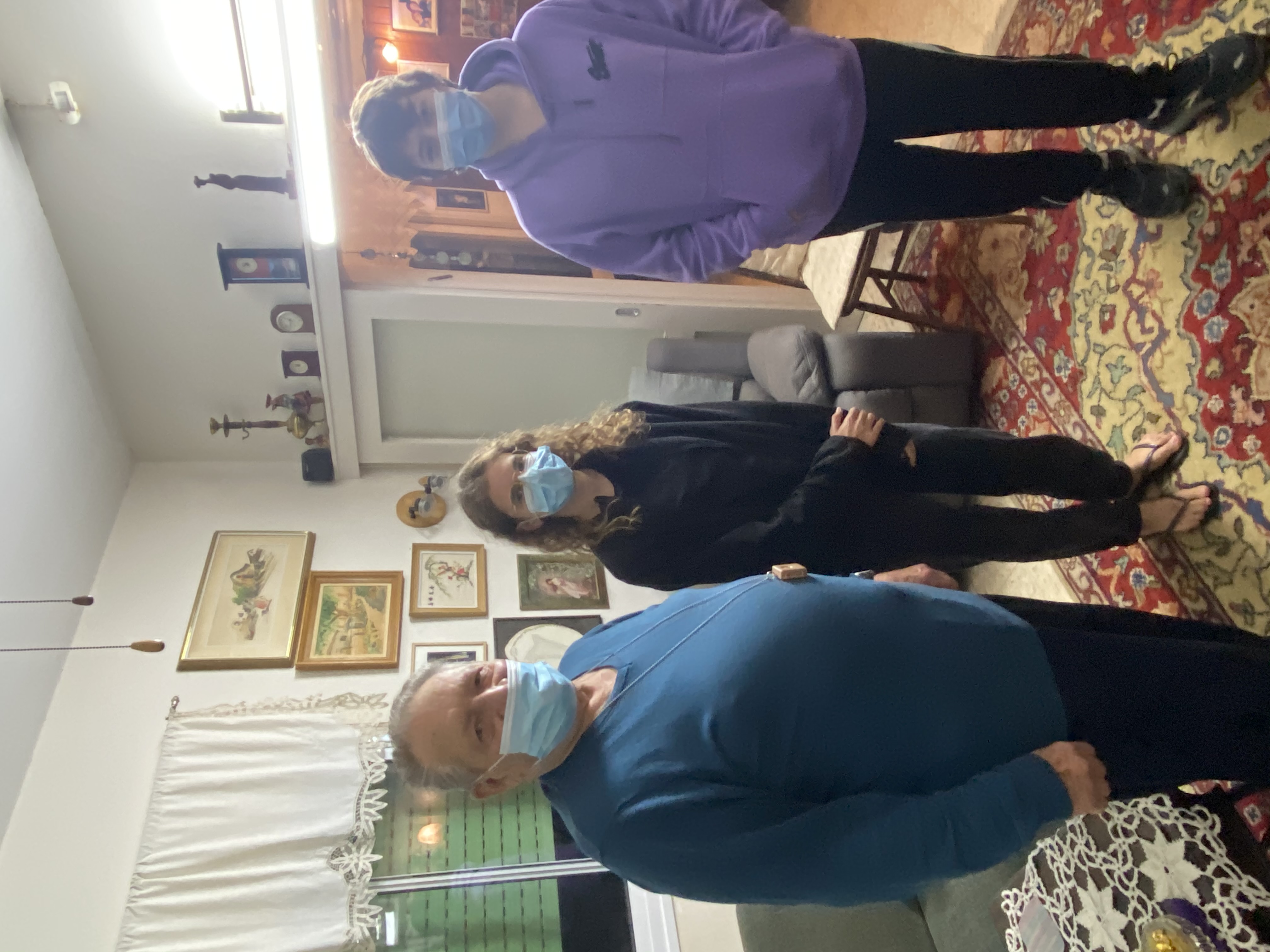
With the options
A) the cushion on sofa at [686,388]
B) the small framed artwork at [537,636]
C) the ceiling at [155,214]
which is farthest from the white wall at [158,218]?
the small framed artwork at [537,636]

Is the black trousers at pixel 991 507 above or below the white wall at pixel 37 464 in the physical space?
below

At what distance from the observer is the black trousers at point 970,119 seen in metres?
1.66

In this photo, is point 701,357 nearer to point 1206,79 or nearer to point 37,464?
point 1206,79

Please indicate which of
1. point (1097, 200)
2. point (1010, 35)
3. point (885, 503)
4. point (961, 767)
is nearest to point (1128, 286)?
point (1097, 200)

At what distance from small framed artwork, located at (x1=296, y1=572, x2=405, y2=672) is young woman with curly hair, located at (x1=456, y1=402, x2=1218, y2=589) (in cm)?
157

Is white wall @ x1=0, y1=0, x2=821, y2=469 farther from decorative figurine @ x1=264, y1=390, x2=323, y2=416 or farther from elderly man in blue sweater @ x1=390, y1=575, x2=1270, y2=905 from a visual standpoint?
elderly man in blue sweater @ x1=390, y1=575, x2=1270, y2=905

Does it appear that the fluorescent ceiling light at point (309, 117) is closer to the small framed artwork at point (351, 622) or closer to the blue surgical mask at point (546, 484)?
the small framed artwork at point (351, 622)

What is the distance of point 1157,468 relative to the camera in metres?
1.96

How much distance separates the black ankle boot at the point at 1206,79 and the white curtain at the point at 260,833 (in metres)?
2.91

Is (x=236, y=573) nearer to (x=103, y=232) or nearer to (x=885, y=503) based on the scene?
(x=103, y=232)

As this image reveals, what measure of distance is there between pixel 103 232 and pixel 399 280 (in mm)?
1063

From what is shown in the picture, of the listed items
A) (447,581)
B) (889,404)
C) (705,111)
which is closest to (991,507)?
(889,404)

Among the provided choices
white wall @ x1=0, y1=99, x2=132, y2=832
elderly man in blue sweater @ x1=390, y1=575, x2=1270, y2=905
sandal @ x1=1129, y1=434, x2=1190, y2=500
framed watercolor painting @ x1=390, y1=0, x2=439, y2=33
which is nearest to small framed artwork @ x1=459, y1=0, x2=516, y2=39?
framed watercolor painting @ x1=390, y1=0, x2=439, y2=33

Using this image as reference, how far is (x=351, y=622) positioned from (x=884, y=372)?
2.21 m
